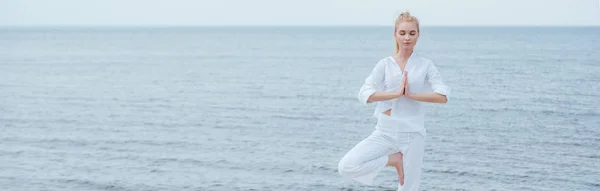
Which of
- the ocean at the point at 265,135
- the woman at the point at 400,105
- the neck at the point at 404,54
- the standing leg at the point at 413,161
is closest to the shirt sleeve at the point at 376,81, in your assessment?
the woman at the point at 400,105

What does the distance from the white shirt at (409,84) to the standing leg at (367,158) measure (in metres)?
0.19

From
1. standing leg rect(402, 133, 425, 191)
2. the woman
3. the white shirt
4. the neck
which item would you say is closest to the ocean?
standing leg rect(402, 133, 425, 191)

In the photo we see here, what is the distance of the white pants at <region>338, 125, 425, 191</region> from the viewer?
17.8 ft

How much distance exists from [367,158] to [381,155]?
0.57 feet

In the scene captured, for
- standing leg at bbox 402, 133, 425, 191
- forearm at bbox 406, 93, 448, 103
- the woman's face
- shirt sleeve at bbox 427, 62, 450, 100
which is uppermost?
the woman's face

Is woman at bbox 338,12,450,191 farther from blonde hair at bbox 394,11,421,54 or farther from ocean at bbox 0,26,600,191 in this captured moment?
ocean at bbox 0,26,600,191

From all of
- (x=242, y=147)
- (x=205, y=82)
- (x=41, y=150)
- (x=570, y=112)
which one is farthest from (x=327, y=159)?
(x=205, y=82)

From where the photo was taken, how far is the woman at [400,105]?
17.3ft

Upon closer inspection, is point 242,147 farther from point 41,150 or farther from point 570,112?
point 570,112

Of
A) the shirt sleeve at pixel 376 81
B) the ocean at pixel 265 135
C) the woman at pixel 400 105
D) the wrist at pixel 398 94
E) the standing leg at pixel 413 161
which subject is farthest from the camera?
the ocean at pixel 265 135

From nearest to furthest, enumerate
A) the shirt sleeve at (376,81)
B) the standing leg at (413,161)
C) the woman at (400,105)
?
the woman at (400,105) → the shirt sleeve at (376,81) → the standing leg at (413,161)

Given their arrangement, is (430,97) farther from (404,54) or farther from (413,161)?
(413,161)

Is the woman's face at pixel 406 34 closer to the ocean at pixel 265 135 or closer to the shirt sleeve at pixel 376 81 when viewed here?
the shirt sleeve at pixel 376 81
